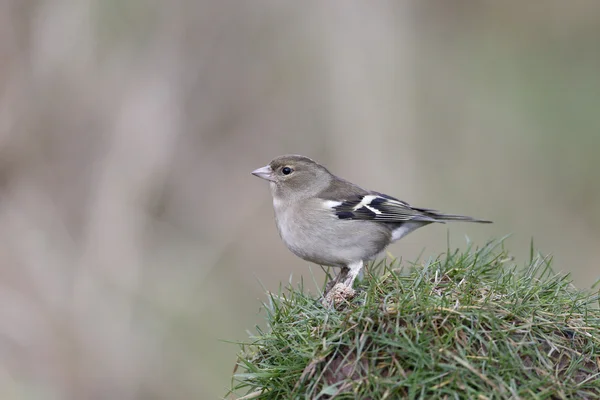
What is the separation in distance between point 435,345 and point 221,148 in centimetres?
1052

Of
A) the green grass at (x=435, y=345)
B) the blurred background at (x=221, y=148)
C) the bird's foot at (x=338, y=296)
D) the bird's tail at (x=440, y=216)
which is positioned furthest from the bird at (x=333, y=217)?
the blurred background at (x=221, y=148)

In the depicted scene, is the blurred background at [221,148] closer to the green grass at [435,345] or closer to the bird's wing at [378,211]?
the bird's wing at [378,211]

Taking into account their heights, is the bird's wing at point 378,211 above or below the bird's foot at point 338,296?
below

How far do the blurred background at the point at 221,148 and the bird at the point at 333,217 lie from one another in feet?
11.0

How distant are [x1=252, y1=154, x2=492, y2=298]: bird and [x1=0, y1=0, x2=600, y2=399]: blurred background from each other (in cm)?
335

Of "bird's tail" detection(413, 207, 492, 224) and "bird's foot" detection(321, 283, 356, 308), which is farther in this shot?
"bird's tail" detection(413, 207, 492, 224)

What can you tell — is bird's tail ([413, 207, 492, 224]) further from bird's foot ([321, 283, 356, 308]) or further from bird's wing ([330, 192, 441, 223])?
bird's foot ([321, 283, 356, 308])

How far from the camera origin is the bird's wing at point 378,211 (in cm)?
673

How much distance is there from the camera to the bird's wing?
6.73 metres

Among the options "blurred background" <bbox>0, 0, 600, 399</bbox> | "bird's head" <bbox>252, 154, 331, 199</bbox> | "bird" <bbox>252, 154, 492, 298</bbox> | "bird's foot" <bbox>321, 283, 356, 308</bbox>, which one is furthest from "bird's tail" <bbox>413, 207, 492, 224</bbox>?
"blurred background" <bbox>0, 0, 600, 399</bbox>

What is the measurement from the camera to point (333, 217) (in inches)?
260

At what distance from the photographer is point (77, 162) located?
1163 cm

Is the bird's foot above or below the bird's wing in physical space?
above

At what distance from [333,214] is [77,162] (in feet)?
21.6
